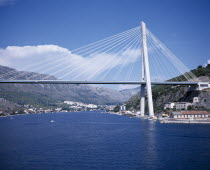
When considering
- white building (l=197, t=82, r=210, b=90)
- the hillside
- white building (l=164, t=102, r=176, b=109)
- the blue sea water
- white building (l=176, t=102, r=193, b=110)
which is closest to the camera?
the blue sea water

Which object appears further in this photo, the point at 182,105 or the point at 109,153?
the point at 182,105

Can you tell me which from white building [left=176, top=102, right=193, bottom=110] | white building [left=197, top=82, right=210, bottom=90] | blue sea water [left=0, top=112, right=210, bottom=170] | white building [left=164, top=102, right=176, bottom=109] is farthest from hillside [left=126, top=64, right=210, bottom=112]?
blue sea water [left=0, top=112, right=210, bottom=170]

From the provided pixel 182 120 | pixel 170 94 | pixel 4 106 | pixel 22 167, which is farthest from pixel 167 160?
pixel 4 106

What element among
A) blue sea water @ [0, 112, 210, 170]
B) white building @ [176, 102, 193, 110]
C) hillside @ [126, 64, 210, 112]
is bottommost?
blue sea water @ [0, 112, 210, 170]

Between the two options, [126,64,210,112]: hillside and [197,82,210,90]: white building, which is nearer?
[126,64,210,112]: hillside

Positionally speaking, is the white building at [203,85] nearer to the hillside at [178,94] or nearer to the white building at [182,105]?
the hillside at [178,94]

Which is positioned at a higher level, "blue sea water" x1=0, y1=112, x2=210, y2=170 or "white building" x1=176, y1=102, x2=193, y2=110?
"white building" x1=176, y1=102, x2=193, y2=110

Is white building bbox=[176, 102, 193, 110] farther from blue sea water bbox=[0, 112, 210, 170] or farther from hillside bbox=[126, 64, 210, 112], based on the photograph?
blue sea water bbox=[0, 112, 210, 170]

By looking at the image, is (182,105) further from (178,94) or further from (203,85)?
(178,94)

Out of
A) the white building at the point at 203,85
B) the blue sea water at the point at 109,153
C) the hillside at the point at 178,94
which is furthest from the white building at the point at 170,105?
the blue sea water at the point at 109,153

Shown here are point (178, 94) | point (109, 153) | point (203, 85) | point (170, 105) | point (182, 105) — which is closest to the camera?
point (109, 153)

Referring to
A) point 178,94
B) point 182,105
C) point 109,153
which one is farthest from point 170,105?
point 109,153
